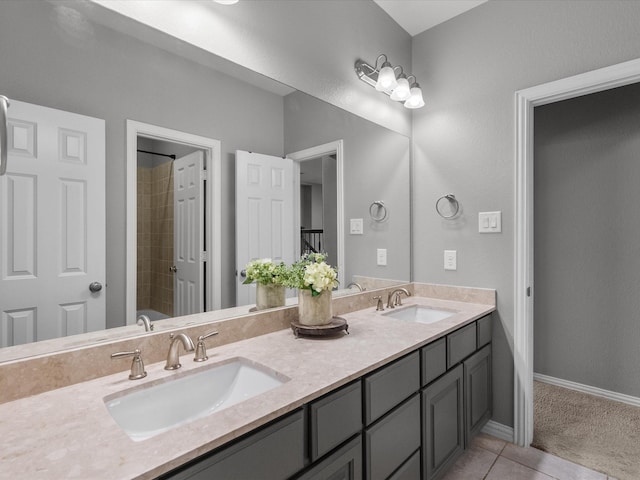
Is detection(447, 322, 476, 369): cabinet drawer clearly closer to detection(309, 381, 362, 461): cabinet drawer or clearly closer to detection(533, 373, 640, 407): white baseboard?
detection(309, 381, 362, 461): cabinet drawer

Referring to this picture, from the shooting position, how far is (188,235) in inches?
53.5

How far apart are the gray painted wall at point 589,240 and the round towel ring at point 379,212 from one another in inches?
57.9

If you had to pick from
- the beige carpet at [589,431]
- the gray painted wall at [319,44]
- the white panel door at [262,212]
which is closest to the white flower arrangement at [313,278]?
the white panel door at [262,212]

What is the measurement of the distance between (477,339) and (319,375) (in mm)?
1243

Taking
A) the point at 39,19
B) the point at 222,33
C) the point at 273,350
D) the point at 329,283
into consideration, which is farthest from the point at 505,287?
the point at 39,19

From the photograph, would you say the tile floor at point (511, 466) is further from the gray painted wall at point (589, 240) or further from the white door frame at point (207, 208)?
the white door frame at point (207, 208)

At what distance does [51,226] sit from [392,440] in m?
1.32

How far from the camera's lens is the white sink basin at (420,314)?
2094 millimetres

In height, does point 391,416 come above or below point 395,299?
below

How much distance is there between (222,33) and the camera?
1456 millimetres

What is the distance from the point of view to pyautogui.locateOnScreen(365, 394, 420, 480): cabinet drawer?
1230mm

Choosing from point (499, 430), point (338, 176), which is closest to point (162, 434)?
point (338, 176)

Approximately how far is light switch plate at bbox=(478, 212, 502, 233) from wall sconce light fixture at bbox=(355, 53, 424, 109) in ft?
2.67

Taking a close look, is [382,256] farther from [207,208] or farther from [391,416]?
[207,208]
